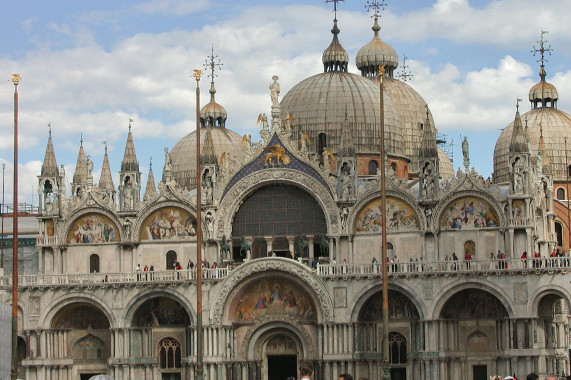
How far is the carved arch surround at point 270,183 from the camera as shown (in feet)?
252

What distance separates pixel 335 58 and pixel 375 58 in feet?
37.2

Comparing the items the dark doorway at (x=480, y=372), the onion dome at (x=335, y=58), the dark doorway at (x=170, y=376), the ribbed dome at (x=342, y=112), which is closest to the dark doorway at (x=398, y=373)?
the dark doorway at (x=480, y=372)

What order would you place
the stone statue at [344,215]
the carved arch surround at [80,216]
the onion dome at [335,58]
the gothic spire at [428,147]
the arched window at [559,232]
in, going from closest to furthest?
1. the gothic spire at [428,147]
2. the stone statue at [344,215]
3. the carved arch surround at [80,216]
4. the onion dome at [335,58]
5. the arched window at [559,232]

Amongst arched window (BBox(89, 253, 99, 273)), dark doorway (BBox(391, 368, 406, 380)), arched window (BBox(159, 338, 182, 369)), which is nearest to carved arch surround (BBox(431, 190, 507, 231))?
dark doorway (BBox(391, 368, 406, 380))

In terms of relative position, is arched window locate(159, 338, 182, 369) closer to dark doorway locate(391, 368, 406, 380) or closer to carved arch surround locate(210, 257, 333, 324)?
carved arch surround locate(210, 257, 333, 324)

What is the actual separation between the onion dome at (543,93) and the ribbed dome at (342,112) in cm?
1720

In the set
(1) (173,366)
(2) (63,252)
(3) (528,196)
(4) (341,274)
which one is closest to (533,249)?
(3) (528,196)

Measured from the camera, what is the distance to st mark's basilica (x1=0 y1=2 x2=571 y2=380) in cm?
7294

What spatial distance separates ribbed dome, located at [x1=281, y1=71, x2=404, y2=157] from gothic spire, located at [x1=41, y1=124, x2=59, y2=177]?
14943 millimetres

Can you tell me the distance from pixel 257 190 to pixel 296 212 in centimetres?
257

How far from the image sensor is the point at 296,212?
78.2 meters

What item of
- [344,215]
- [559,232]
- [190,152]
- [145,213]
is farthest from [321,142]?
[559,232]

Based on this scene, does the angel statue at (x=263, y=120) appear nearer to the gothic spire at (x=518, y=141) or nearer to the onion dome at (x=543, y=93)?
the gothic spire at (x=518, y=141)

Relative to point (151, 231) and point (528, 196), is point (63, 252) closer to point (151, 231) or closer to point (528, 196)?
point (151, 231)
